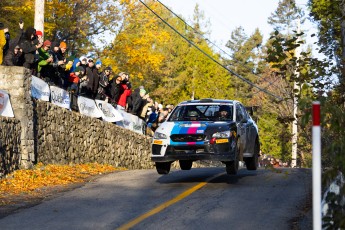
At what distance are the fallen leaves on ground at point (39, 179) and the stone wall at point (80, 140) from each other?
64 cm

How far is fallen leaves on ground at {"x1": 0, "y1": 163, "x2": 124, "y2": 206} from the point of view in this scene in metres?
16.7

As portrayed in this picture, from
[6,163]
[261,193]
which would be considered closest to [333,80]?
[261,193]

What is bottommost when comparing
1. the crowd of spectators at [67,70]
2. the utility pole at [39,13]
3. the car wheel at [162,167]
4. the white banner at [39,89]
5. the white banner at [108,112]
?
the car wheel at [162,167]

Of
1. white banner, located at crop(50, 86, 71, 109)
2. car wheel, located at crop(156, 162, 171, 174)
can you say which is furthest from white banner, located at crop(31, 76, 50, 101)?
car wheel, located at crop(156, 162, 171, 174)

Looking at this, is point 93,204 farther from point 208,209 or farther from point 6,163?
point 6,163

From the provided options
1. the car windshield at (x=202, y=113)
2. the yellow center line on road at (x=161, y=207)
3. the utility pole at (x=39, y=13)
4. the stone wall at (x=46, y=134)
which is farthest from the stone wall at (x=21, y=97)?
the utility pole at (x=39, y=13)

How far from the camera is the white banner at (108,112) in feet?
90.9

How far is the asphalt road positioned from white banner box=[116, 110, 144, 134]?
1085 cm

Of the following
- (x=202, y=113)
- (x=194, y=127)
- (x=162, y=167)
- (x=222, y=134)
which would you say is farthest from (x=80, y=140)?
(x=222, y=134)

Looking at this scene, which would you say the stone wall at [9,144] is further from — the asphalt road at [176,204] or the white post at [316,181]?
the white post at [316,181]

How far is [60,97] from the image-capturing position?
77.0 feet

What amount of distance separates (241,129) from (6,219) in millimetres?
7367

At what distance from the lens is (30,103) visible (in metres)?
20.7

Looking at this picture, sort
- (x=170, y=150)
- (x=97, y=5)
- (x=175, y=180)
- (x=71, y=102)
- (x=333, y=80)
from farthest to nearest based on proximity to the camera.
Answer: (x=97, y=5) < (x=71, y=102) < (x=175, y=180) < (x=170, y=150) < (x=333, y=80)
